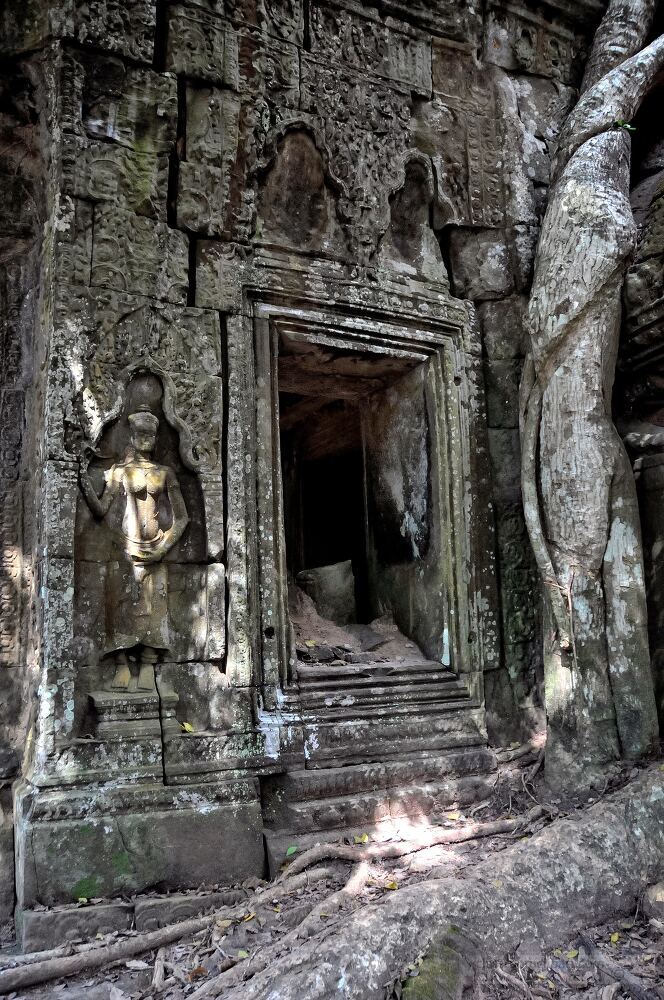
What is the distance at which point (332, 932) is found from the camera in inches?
125

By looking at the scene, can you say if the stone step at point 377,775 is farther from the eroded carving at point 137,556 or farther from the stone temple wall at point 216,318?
the eroded carving at point 137,556

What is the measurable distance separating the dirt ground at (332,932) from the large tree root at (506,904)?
0.24ft

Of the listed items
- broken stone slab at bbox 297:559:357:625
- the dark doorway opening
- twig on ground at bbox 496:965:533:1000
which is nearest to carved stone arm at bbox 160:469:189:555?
the dark doorway opening

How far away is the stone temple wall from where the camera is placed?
394cm

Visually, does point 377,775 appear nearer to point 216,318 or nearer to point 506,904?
point 506,904

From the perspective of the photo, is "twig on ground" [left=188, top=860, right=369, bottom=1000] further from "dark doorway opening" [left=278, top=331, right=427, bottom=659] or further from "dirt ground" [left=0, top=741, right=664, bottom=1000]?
"dark doorway opening" [left=278, top=331, right=427, bottom=659]

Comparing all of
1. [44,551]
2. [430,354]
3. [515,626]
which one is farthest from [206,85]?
[515,626]

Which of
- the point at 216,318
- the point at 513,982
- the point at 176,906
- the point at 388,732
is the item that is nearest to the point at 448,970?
the point at 513,982

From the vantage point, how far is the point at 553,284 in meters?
4.98

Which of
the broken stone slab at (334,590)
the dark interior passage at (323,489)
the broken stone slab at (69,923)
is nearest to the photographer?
the broken stone slab at (69,923)

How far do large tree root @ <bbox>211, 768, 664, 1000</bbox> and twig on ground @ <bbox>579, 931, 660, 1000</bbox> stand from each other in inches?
3.5

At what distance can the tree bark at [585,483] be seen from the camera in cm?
457

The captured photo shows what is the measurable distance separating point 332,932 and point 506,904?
0.77 metres

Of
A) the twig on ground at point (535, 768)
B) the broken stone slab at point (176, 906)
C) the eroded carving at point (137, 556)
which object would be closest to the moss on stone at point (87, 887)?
the broken stone slab at point (176, 906)
